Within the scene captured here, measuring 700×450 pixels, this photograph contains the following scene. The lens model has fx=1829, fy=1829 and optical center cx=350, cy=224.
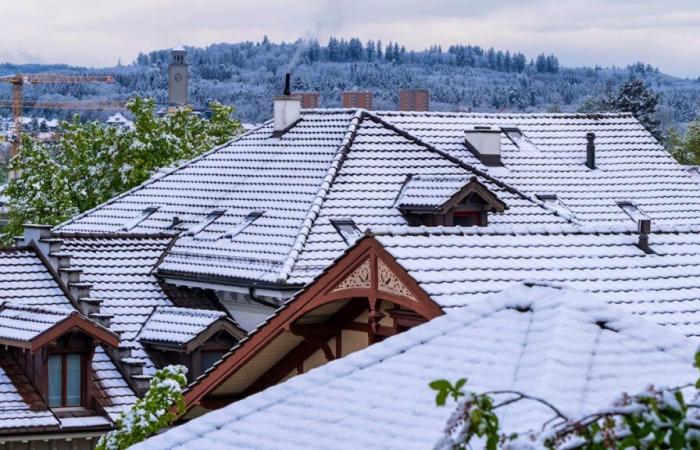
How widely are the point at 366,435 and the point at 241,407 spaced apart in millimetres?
1429

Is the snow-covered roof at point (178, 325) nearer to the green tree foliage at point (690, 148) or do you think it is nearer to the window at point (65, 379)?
the window at point (65, 379)

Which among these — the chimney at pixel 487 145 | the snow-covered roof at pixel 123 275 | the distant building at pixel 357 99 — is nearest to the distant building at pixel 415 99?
the distant building at pixel 357 99

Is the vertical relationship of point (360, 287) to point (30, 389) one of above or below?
above

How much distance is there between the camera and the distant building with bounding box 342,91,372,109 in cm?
6138

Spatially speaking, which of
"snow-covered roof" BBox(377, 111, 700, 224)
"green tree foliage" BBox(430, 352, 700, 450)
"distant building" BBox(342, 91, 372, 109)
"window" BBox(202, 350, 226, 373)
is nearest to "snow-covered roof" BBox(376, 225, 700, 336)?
"green tree foliage" BBox(430, 352, 700, 450)

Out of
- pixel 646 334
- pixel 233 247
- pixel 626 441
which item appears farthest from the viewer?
pixel 233 247

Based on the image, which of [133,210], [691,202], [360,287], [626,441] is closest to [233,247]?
[133,210]

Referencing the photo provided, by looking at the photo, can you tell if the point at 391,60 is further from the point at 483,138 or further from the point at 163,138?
the point at 483,138

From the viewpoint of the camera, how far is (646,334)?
32.0 ft

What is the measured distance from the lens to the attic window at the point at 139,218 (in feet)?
115

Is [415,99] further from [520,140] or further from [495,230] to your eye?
[495,230]

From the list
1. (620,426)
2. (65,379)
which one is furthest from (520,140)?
(620,426)

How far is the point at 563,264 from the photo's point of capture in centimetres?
1445

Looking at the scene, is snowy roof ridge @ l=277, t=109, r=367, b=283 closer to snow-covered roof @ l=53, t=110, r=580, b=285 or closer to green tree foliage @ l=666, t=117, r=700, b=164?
snow-covered roof @ l=53, t=110, r=580, b=285
